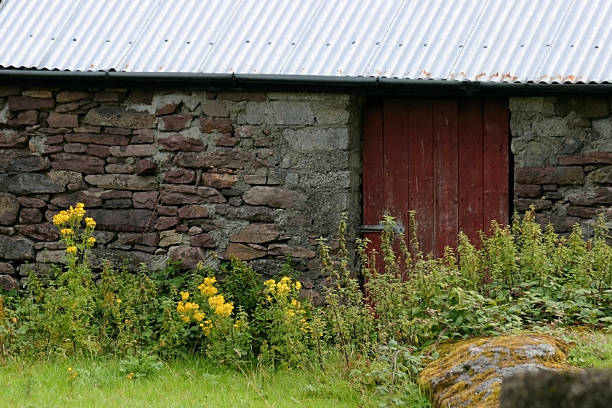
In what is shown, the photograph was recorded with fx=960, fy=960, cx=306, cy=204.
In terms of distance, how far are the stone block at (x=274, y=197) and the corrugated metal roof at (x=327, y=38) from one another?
3.04 feet

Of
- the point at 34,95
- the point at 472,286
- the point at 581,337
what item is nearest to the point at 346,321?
the point at 472,286

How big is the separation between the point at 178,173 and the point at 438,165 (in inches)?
82.6

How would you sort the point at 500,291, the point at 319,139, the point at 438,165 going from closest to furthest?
1. the point at 500,291
2. the point at 319,139
3. the point at 438,165

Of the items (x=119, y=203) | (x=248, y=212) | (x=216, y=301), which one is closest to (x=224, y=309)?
(x=216, y=301)

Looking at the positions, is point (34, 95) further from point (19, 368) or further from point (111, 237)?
point (19, 368)

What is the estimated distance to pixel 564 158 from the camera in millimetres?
7215

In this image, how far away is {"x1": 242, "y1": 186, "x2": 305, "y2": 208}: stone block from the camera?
24.8 ft

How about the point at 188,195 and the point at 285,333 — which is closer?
the point at 285,333

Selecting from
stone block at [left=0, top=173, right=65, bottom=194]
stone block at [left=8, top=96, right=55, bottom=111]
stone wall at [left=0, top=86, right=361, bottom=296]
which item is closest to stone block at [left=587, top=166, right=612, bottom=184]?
stone wall at [left=0, top=86, right=361, bottom=296]

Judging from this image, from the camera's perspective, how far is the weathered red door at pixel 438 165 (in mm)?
7621

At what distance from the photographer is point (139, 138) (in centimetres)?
782

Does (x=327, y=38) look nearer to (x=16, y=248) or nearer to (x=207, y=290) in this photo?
(x=207, y=290)

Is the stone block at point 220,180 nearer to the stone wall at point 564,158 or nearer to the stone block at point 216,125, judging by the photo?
the stone block at point 216,125

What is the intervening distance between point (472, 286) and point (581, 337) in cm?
104
